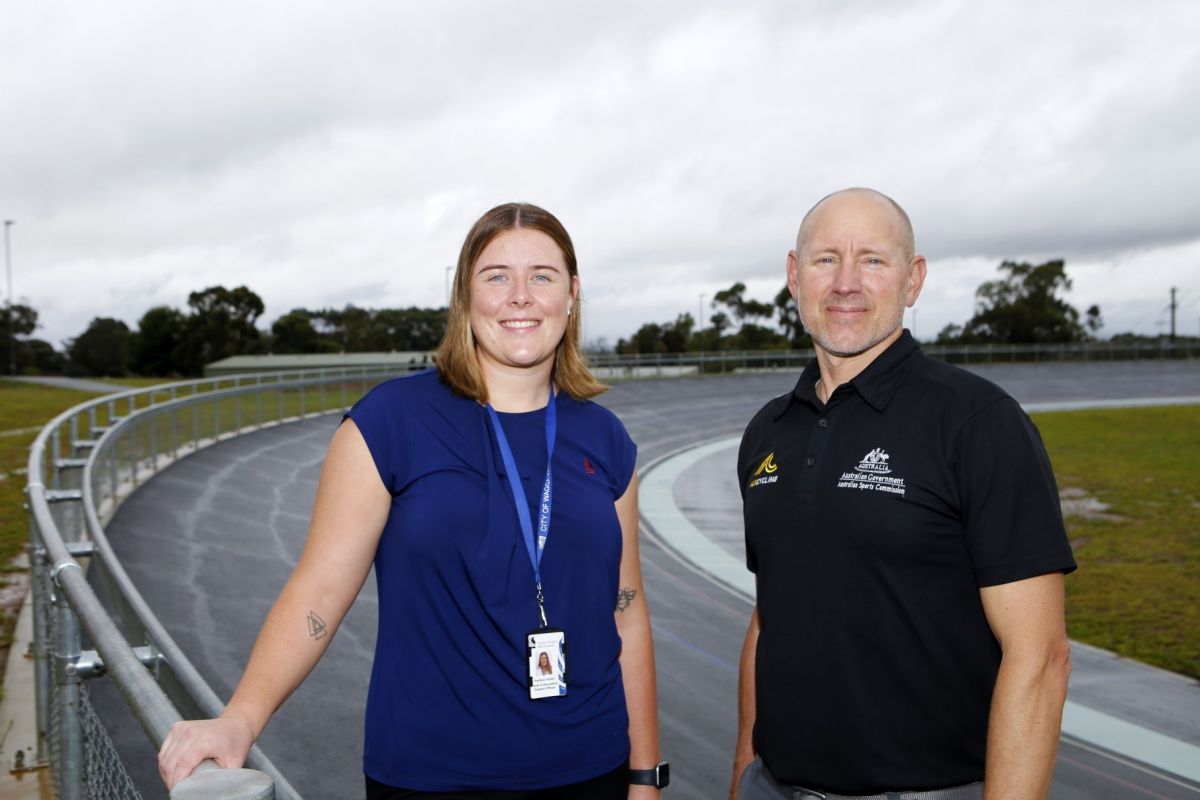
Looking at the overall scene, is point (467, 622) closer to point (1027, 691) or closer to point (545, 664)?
point (545, 664)

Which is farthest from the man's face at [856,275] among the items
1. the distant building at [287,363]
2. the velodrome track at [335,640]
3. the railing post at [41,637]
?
the distant building at [287,363]

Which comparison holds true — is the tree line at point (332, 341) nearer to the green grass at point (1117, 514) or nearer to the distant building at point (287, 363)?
the distant building at point (287, 363)

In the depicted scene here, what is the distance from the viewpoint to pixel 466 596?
2270 millimetres

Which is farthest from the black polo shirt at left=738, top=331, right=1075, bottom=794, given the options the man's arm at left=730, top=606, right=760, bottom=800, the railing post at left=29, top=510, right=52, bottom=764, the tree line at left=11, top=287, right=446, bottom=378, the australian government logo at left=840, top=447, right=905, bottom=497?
the tree line at left=11, top=287, right=446, bottom=378

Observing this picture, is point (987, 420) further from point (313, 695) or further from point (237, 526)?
point (237, 526)

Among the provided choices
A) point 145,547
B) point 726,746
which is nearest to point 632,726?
point 726,746

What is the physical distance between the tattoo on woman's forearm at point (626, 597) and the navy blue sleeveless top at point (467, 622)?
22cm

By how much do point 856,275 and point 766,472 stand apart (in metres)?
0.55

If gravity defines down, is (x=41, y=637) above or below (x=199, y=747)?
below

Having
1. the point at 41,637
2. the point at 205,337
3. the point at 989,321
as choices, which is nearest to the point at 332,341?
the point at 205,337

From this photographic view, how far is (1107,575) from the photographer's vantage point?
1284 centimetres

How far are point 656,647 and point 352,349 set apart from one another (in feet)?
325

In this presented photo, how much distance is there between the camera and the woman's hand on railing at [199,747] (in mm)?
1743

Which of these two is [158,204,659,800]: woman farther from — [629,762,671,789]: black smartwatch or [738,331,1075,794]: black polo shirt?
[738,331,1075,794]: black polo shirt
